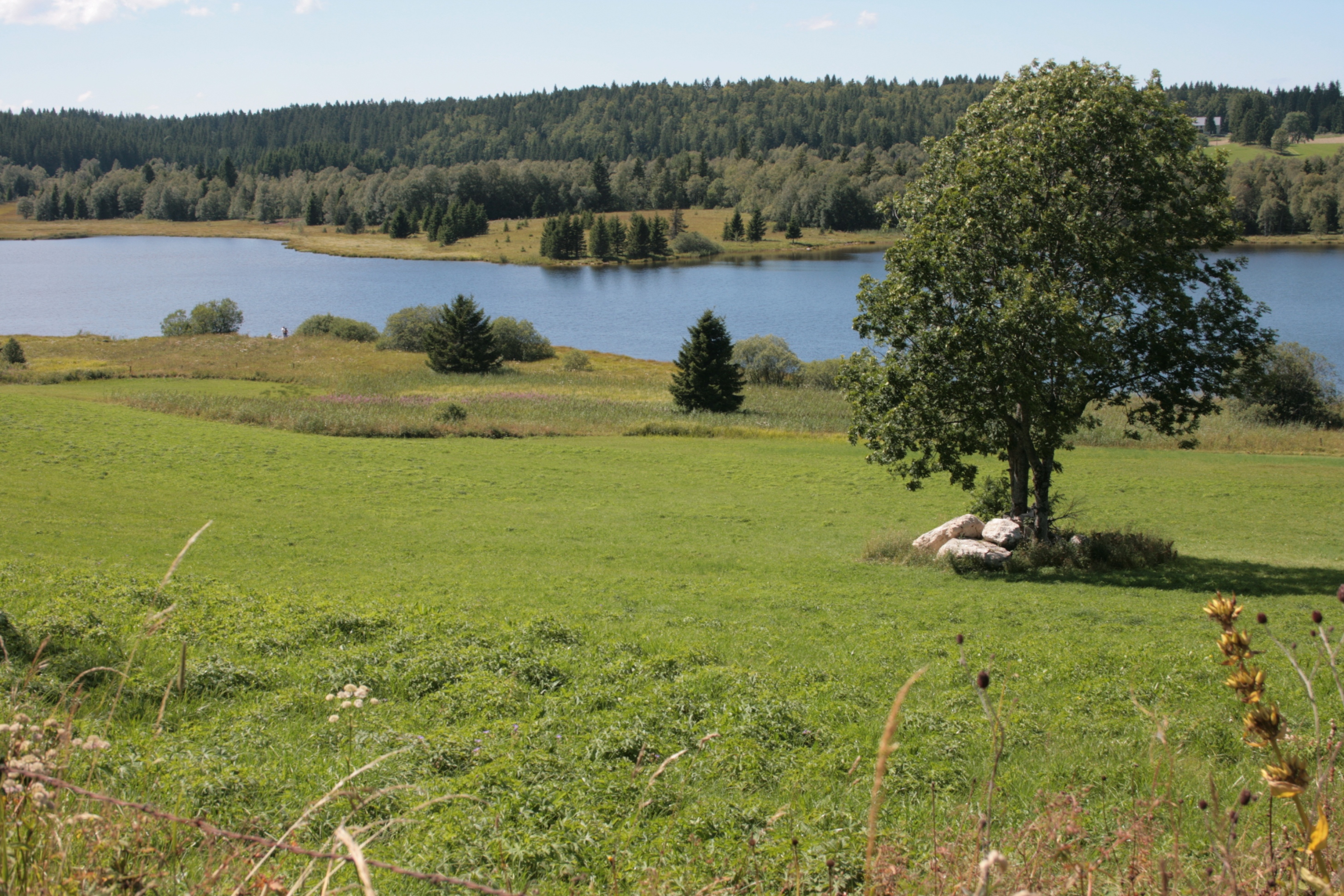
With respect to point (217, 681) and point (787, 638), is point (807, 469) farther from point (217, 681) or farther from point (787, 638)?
point (217, 681)

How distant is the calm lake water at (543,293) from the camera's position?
88750 millimetres

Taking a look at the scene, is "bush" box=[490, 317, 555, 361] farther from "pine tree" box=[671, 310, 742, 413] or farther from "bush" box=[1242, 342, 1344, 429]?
"bush" box=[1242, 342, 1344, 429]

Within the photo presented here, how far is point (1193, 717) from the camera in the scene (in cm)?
791

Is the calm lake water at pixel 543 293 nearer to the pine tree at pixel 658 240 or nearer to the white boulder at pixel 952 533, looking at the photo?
the pine tree at pixel 658 240

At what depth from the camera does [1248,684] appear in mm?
2127

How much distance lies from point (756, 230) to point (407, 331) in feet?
332

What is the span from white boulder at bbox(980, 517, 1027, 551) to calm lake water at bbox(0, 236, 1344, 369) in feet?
196

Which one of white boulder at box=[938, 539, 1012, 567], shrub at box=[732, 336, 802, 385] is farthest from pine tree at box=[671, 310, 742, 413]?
white boulder at box=[938, 539, 1012, 567]

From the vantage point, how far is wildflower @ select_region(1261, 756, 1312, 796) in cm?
196

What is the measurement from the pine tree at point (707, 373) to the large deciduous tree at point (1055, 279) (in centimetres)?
3379

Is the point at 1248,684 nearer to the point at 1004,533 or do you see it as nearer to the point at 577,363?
the point at 1004,533

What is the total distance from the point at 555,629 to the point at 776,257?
149 meters

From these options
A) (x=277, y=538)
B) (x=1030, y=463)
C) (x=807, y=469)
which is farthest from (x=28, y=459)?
(x=1030, y=463)

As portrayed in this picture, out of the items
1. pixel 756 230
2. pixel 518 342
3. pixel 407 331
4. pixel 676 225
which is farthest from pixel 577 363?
pixel 676 225
